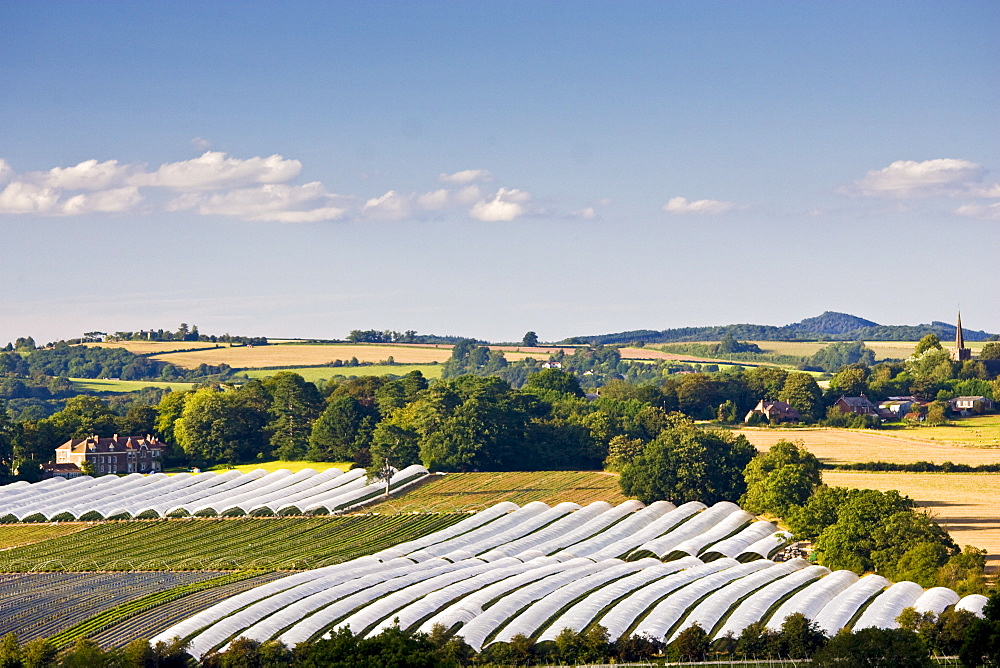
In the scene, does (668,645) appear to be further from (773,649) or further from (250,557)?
(250,557)

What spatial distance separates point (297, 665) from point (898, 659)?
19.8 meters

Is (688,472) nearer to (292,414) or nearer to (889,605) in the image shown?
(889,605)

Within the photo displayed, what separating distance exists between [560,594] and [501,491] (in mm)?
36084

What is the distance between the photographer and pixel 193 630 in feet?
169

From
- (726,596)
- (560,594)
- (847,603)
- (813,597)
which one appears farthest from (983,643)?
(560,594)

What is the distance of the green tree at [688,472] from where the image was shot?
8550cm

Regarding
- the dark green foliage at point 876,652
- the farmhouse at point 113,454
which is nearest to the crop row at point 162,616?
the dark green foliage at point 876,652

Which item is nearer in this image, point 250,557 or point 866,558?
point 866,558

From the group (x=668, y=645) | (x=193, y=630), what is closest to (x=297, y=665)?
(x=193, y=630)

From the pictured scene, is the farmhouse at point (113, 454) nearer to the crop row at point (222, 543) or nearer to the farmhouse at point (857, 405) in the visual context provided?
the crop row at point (222, 543)

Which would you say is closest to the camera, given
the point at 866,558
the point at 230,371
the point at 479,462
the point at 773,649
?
the point at 773,649

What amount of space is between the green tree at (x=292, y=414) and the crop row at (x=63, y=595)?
46.6m

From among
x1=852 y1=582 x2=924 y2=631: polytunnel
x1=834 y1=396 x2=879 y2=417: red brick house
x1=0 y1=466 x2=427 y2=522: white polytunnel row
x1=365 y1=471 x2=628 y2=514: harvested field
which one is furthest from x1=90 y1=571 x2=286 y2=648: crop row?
x1=834 y1=396 x2=879 y2=417: red brick house

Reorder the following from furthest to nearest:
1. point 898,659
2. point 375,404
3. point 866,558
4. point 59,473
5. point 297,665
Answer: point 375,404 < point 59,473 < point 866,558 < point 297,665 < point 898,659
